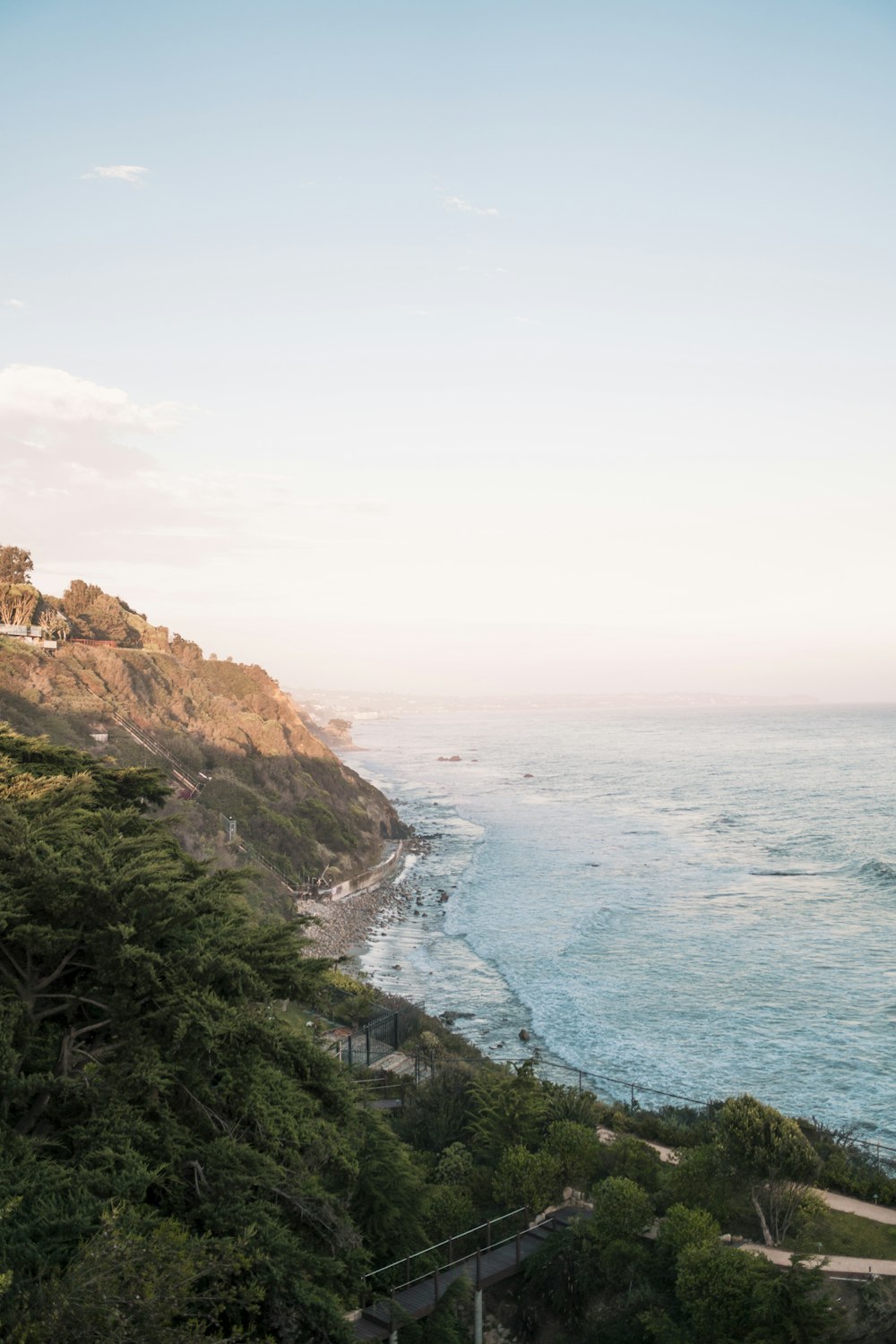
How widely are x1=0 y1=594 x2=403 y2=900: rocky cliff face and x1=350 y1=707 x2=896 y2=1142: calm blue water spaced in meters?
7.62

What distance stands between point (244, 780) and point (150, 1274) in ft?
184

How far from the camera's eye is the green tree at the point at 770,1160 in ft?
57.1

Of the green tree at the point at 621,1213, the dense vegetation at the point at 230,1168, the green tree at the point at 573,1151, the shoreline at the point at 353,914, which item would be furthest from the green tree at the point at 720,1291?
the shoreline at the point at 353,914

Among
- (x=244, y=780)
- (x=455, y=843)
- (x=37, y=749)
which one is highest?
(x=37, y=749)

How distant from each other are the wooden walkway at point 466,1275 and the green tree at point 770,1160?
3.28m

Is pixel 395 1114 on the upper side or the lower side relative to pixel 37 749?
lower

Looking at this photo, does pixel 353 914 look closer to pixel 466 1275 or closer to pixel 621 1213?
pixel 621 1213

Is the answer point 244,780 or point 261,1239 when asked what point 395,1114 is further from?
point 244,780

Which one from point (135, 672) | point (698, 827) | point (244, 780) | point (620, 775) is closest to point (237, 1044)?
point (244, 780)

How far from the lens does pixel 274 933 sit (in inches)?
657

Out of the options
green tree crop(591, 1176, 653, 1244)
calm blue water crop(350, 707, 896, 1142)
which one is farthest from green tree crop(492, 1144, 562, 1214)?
calm blue water crop(350, 707, 896, 1142)

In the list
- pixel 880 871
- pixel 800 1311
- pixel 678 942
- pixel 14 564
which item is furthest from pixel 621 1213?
pixel 14 564

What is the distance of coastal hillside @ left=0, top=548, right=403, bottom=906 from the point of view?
52219 mm

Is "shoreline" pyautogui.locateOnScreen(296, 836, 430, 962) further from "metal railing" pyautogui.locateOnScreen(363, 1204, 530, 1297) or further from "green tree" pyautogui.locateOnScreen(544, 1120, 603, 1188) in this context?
"metal railing" pyautogui.locateOnScreen(363, 1204, 530, 1297)
